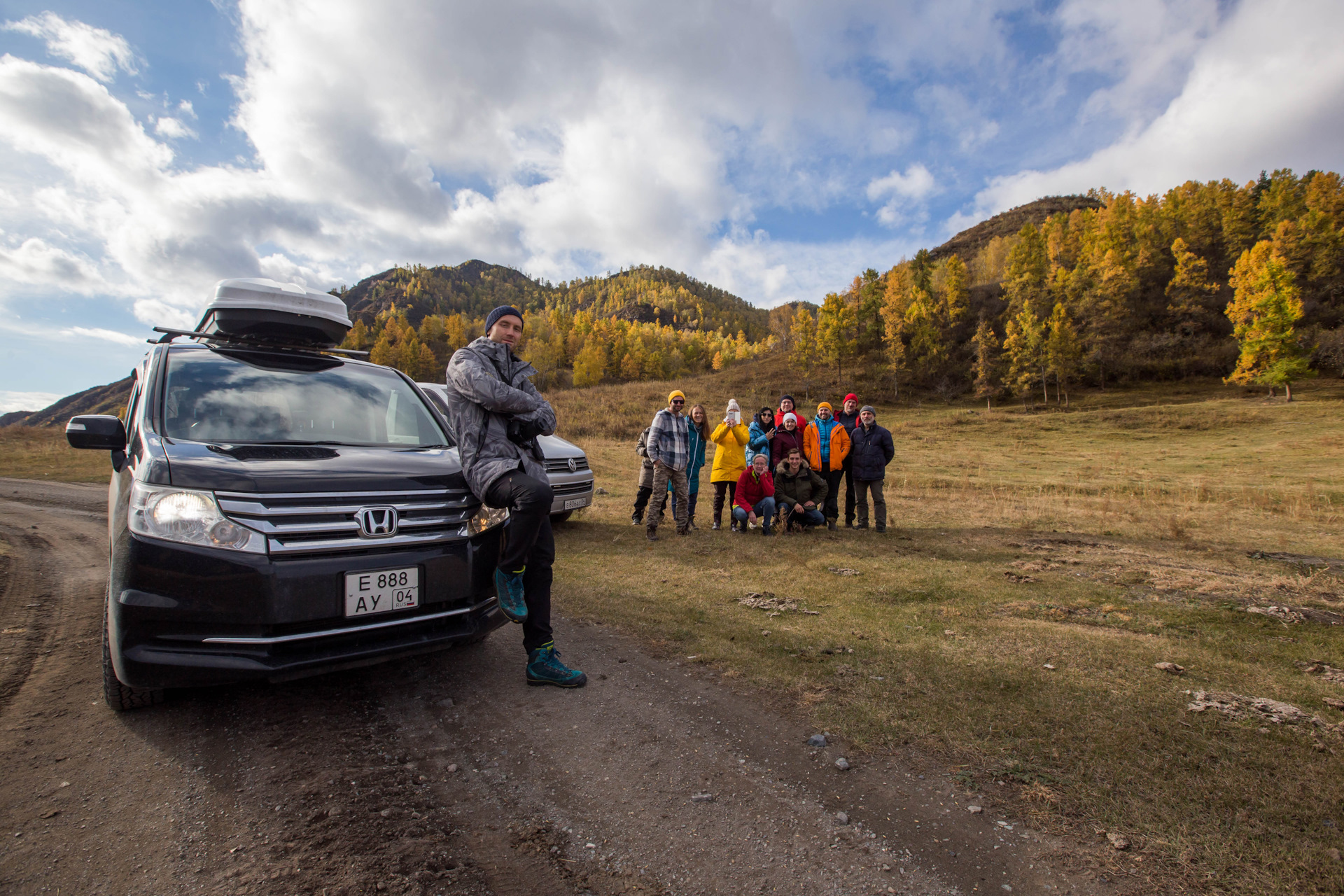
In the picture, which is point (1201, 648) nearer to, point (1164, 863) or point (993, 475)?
point (1164, 863)

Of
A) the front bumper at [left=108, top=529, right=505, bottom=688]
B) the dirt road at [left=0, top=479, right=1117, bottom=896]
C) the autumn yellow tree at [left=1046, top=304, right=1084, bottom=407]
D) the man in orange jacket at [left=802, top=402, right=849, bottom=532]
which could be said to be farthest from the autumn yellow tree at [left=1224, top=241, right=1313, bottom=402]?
the front bumper at [left=108, top=529, right=505, bottom=688]

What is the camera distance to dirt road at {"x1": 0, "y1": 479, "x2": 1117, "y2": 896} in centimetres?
179

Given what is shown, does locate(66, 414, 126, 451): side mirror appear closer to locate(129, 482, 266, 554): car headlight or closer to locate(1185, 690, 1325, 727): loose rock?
locate(129, 482, 266, 554): car headlight

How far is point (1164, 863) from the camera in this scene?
1.83 meters

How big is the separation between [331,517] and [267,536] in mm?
255

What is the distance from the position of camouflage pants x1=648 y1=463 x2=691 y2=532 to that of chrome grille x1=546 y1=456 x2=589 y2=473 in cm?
107

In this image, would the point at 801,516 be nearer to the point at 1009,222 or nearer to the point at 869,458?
the point at 869,458

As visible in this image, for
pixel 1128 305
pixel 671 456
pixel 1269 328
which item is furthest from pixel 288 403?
pixel 1128 305

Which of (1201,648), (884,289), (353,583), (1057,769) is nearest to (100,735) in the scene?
(353,583)

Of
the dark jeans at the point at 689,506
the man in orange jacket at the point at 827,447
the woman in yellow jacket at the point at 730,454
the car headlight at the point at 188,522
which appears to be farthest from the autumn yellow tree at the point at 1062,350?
the car headlight at the point at 188,522

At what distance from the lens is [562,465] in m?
7.96

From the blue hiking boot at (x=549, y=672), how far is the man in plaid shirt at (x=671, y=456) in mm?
4707

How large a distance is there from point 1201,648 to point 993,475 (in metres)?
16.7

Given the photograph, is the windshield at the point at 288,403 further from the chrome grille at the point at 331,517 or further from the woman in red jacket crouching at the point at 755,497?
the woman in red jacket crouching at the point at 755,497
